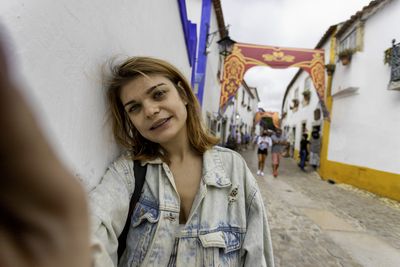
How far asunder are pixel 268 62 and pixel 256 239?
764 centimetres

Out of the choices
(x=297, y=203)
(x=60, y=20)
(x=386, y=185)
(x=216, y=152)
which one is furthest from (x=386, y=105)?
(x=60, y=20)

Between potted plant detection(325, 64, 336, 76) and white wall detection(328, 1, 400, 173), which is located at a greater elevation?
potted plant detection(325, 64, 336, 76)

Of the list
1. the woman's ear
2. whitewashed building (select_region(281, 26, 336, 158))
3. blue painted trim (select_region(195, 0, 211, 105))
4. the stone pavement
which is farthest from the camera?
whitewashed building (select_region(281, 26, 336, 158))

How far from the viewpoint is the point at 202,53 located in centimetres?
575

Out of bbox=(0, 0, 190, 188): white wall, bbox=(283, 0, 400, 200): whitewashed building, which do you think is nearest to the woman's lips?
bbox=(0, 0, 190, 188): white wall

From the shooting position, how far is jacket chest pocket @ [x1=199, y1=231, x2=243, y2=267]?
1.05 meters

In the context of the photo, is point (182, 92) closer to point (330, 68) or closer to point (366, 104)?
point (366, 104)

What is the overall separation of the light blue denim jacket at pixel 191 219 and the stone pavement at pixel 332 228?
1.77 meters

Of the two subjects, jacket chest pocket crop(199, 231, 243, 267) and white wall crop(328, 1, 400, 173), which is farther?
white wall crop(328, 1, 400, 173)

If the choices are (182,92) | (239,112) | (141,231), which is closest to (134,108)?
(182,92)

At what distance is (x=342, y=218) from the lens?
411 cm

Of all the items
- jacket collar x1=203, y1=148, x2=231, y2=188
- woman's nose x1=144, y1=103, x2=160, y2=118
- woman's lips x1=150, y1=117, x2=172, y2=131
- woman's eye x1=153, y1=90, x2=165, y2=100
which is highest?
woman's eye x1=153, y1=90, x2=165, y2=100

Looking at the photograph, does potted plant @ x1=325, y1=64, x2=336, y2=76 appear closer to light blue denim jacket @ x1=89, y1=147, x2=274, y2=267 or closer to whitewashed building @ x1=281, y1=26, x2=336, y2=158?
whitewashed building @ x1=281, y1=26, x2=336, y2=158

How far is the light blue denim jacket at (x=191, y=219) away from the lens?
1.03 metres
